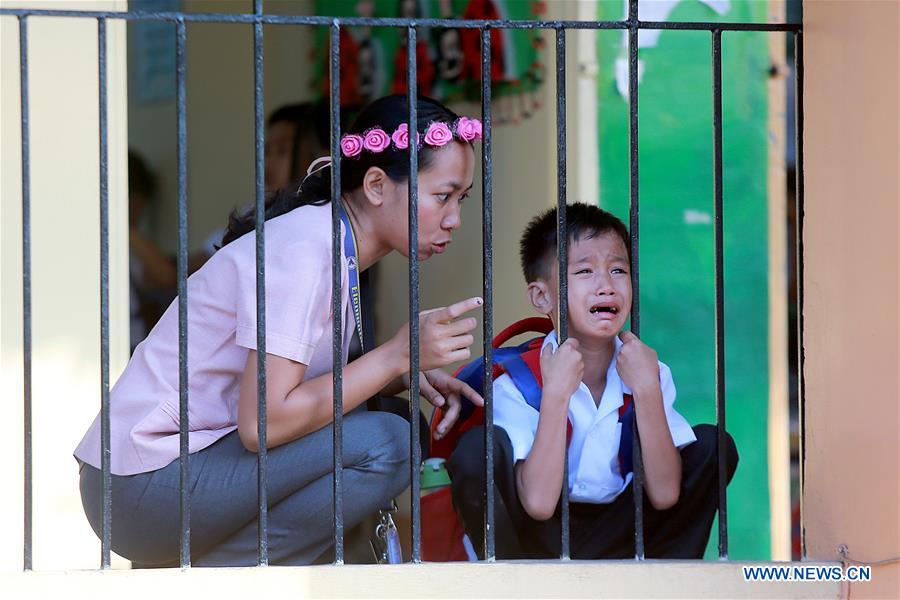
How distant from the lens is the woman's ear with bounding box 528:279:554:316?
10.3ft

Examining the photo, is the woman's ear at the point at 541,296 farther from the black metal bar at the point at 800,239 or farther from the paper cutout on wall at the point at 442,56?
the paper cutout on wall at the point at 442,56

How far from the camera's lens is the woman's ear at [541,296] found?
315 cm

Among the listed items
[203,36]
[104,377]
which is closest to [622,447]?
[104,377]

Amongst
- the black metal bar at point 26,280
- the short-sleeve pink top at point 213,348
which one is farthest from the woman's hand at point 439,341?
the black metal bar at point 26,280

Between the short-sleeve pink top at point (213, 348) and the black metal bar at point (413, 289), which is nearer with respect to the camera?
the black metal bar at point (413, 289)

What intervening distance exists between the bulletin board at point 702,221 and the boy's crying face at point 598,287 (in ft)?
4.83

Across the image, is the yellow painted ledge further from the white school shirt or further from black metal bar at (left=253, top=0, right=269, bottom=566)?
the white school shirt

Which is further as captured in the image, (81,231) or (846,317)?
(81,231)

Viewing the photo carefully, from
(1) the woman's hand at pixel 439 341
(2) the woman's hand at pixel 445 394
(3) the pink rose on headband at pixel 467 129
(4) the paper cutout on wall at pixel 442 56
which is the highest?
(4) the paper cutout on wall at pixel 442 56

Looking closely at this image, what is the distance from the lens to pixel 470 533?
2887 mm

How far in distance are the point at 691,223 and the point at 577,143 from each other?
493 millimetres

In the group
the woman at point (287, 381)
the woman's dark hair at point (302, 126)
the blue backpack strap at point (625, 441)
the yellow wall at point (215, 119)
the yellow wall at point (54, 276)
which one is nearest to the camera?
the woman at point (287, 381)

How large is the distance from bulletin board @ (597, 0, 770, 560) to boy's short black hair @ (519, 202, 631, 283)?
1277mm

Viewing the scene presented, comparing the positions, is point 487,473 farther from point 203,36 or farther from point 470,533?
Result: point 203,36
